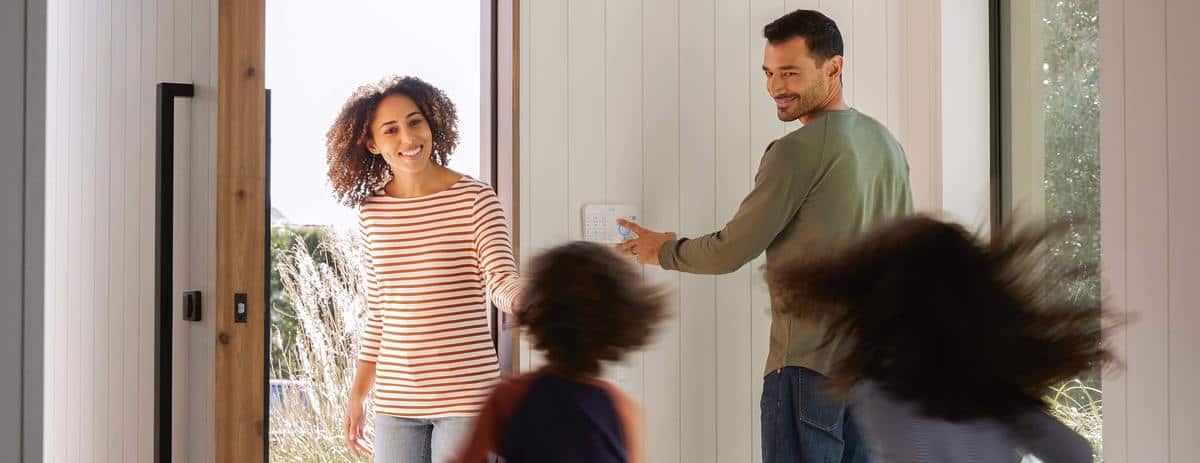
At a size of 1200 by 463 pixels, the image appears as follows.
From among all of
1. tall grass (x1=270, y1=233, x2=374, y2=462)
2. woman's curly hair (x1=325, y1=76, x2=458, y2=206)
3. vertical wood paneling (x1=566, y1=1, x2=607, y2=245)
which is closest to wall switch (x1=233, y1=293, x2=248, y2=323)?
tall grass (x1=270, y1=233, x2=374, y2=462)

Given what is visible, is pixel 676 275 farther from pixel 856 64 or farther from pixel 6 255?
pixel 6 255

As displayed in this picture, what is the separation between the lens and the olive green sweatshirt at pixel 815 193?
7.27 feet

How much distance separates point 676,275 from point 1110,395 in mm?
1137

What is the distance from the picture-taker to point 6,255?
1.19 metres

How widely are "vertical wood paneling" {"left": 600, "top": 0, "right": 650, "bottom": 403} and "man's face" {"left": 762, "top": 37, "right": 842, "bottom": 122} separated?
42 centimetres

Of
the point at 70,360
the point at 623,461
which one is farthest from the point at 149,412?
the point at 623,461

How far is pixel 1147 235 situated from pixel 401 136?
63.4 inches

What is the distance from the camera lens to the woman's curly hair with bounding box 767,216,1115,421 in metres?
0.97

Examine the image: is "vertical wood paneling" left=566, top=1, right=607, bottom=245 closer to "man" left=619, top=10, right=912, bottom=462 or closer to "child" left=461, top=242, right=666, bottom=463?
"man" left=619, top=10, right=912, bottom=462

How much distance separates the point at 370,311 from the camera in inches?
93.0

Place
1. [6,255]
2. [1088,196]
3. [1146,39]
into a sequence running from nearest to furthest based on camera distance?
1. [6,255]
2. [1146,39]
3. [1088,196]

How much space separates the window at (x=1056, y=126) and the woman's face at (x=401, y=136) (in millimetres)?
1383

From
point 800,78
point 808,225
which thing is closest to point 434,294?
point 808,225

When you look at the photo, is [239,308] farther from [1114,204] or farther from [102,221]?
[1114,204]
